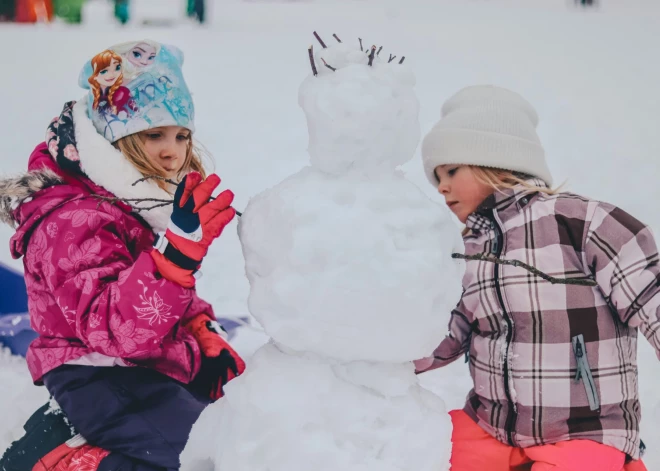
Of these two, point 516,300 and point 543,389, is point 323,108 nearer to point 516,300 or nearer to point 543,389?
point 516,300

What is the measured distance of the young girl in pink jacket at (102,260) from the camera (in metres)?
1.38

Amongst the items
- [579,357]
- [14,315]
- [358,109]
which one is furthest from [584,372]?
[14,315]

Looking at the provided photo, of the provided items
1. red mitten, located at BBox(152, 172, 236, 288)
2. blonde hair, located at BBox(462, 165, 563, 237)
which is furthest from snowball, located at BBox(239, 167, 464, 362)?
blonde hair, located at BBox(462, 165, 563, 237)

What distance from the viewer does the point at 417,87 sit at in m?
6.50

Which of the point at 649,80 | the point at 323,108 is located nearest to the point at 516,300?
the point at 323,108

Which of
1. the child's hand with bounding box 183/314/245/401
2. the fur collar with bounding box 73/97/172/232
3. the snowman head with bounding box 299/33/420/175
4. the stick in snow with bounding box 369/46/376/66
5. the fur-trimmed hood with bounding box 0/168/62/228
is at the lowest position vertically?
the child's hand with bounding box 183/314/245/401

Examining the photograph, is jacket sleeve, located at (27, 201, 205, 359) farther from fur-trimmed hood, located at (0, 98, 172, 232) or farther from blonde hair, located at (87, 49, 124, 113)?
blonde hair, located at (87, 49, 124, 113)

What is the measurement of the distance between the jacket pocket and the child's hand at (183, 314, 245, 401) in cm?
92

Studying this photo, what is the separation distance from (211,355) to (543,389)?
91 centimetres

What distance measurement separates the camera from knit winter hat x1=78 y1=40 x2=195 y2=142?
60.4 inches

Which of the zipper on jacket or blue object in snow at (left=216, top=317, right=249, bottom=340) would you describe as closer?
the zipper on jacket

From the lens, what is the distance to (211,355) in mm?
Answer: 1801

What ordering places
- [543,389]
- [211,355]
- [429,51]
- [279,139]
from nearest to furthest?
1. [543,389]
2. [211,355]
3. [279,139]
4. [429,51]

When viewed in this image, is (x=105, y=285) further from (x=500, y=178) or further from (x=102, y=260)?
(x=500, y=178)
